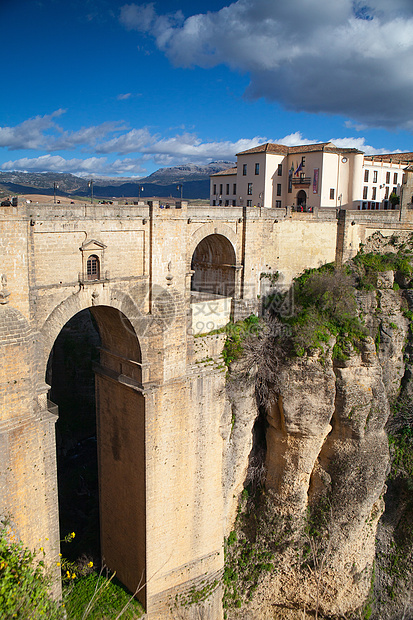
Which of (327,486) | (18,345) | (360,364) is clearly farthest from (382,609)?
(18,345)

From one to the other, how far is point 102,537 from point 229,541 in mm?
4319

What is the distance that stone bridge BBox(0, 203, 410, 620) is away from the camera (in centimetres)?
1219

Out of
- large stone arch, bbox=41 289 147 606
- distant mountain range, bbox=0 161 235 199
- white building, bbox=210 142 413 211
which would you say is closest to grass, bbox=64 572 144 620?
large stone arch, bbox=41 289 147 606

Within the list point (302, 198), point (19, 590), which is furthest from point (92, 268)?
point (302, 198)

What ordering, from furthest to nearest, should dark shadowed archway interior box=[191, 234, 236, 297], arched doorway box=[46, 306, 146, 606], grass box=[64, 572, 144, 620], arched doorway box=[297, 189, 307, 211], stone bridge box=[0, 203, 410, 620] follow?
1. arched doorway box=[297, 189, 307, 211]
2. dark shadowed archway interior box=[191, 234, 236, 297]
3. arched doorway box=[46, 306, 146, 606]
4. grass box=[64, 572, 144, 620]
5. stone bridge box=[0, 203, 410, 620]

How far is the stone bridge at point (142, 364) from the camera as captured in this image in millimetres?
12188

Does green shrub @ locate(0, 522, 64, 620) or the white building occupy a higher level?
the white building

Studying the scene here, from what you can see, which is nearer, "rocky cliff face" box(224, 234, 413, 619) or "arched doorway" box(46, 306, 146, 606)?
"arched doorway" box(46, 306, 146, 606)

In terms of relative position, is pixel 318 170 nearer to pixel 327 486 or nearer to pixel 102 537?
pixel 327 486

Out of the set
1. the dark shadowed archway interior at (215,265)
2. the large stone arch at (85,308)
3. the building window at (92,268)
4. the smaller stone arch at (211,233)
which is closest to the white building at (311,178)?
the dark shadowed archway interior at (215,265)

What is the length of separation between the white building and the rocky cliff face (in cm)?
1106

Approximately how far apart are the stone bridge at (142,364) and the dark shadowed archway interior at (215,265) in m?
0.06

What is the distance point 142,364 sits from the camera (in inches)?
599

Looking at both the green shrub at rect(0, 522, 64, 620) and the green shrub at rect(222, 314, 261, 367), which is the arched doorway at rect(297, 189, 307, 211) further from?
the green shrub at rect(0, 522, 64, 620)
